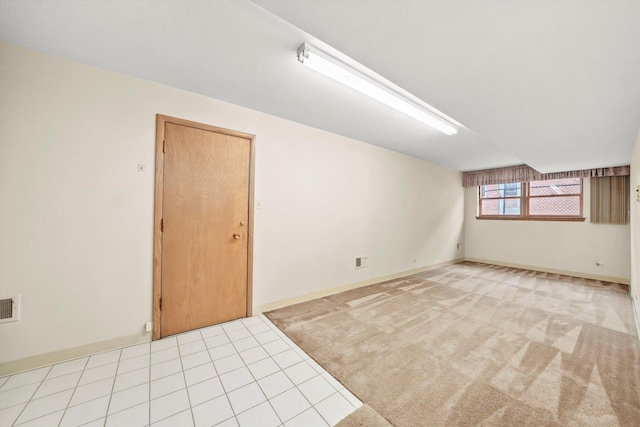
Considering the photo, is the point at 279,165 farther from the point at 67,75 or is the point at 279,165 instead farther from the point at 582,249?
the point at 582,249

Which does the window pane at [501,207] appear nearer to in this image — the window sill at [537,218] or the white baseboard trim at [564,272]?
the window sill at [537,218]

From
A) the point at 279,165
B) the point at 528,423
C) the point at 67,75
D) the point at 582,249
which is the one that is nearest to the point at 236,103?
the point at 279,165

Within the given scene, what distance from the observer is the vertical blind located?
427 cm

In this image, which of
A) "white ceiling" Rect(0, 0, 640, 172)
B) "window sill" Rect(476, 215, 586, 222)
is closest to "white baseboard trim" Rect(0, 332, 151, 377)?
"white ceiling" Rect(0, 0, 640, 172)

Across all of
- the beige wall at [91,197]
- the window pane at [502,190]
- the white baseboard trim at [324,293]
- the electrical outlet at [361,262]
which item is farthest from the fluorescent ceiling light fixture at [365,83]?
the window pane at [502,190]

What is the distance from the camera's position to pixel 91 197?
1.99 metres

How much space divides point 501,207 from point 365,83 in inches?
227

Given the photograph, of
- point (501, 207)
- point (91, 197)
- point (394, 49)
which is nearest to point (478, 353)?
point (394, 49)

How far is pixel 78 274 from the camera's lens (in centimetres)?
195

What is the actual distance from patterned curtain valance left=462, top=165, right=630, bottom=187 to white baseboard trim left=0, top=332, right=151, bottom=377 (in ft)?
22.9

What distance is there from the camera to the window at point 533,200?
16.1ft

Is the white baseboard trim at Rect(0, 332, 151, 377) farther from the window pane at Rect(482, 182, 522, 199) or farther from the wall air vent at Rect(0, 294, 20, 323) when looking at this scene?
the window pane at Rect(482, 182, 522, 199)

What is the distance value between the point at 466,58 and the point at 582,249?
5.70 meters

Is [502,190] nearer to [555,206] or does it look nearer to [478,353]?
[555,206]
